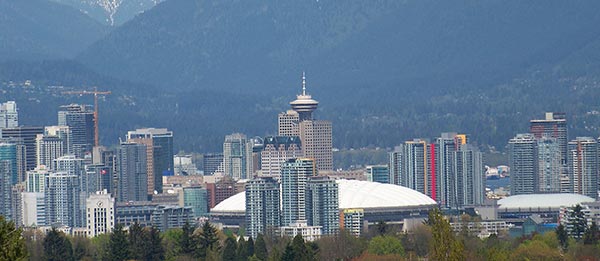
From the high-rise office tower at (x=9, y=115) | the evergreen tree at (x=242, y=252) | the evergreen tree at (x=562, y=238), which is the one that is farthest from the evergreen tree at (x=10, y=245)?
the high-rise office tower at (x=9, y=115)

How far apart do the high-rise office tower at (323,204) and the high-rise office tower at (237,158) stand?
43083mm

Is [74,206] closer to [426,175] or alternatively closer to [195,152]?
[426,175]

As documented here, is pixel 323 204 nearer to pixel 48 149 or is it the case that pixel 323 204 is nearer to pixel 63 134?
pixel 48 149

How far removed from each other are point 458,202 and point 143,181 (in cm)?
2042

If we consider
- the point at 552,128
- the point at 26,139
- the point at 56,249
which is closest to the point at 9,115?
the point at 26,139

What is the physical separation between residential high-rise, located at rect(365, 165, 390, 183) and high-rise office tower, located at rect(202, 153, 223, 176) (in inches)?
594

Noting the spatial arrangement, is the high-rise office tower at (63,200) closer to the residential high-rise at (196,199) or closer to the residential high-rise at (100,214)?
the residential high-rise at (100,214)

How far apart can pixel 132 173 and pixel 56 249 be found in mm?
70243

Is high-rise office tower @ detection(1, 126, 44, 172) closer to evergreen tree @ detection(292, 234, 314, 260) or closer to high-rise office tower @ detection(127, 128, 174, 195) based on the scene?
high-rise office tower @ detection(127, 128, 174, 195)

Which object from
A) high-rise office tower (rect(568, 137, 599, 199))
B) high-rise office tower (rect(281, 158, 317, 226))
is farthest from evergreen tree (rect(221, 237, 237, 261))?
high-rise office tower (rect(568, 137, 599, 199))

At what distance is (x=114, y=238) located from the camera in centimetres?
6719

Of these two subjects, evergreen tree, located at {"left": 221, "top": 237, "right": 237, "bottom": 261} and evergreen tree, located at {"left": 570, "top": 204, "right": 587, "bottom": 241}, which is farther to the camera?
evergreen tree, located at {"left": 570, "top": 204, "right": 587, "bottom": 241}

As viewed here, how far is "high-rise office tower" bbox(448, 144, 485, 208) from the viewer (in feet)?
420

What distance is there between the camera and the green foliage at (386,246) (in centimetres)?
7431
